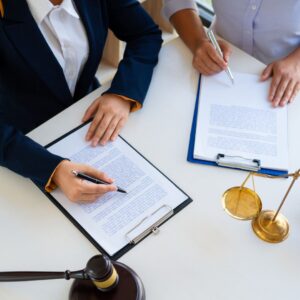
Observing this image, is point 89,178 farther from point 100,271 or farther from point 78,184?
point 100,271

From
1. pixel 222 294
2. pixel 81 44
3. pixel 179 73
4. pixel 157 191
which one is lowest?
pixel 222 294

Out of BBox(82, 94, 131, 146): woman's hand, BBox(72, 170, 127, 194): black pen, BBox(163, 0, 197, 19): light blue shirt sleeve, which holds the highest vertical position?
BBox(163, 0, 197, 19): light blue shirt sleeve

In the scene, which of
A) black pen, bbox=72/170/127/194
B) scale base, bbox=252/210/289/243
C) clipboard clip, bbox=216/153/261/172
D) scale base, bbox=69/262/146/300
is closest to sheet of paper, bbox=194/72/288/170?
clipboard clip, bbox=216/153/261/172

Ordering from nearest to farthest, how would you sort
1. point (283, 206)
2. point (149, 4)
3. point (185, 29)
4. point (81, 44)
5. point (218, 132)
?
point (283, 206) < point (218, 132) < point (81, 44) < point (185, 29) < point (149, 4)

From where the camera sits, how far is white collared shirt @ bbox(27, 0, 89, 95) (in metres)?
0.91

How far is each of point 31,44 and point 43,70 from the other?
83mm

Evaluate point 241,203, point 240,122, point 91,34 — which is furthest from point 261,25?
point 241,203

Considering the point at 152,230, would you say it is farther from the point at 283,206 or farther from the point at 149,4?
the point at 149,4

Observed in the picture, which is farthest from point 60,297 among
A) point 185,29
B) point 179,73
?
point 185,29

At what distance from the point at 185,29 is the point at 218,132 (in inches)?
17.4

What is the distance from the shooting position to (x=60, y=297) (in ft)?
2.26

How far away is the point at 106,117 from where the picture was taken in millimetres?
946

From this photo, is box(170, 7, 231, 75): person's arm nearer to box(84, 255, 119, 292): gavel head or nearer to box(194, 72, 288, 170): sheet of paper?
box(194, 72, 288, 170): sheet of paper

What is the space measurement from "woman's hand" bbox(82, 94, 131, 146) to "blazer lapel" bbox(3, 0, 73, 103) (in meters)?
0.15
